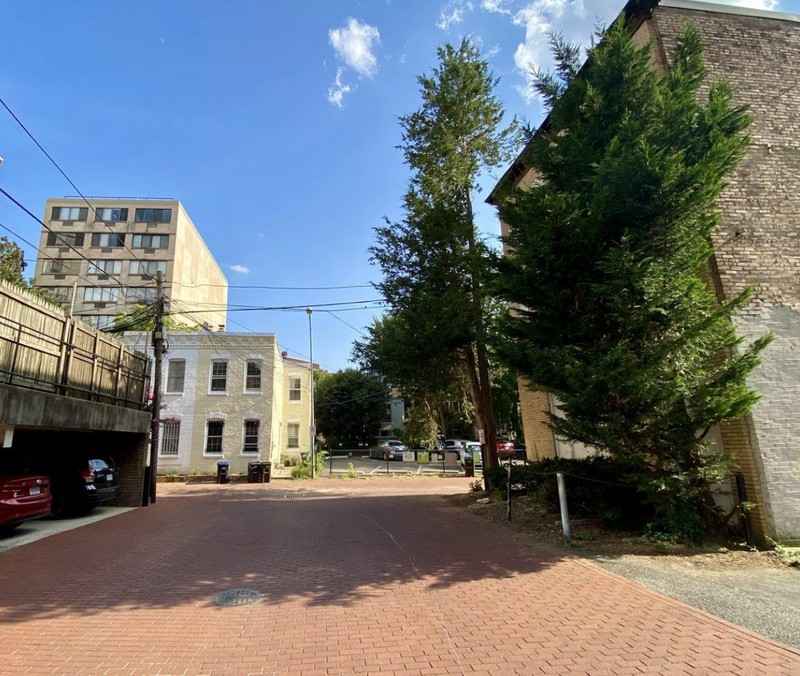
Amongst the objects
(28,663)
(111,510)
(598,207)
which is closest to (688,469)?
(598,207)

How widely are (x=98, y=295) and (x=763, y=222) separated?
168 feet

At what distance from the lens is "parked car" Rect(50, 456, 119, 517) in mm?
10891

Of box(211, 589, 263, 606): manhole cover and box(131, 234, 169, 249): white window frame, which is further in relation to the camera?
box(131, 234, 169, 249): white window frame

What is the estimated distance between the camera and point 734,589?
17.6 ft

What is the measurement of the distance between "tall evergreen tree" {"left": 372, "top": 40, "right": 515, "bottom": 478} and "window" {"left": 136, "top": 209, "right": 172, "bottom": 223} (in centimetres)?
3711

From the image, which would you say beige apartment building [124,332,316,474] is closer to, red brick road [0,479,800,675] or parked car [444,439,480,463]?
parked car [444,439,480,463]

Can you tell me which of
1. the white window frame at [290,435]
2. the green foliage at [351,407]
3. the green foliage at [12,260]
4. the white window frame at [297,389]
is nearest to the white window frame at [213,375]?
the white window frame at [297,389]

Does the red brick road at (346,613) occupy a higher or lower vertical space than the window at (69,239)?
lower

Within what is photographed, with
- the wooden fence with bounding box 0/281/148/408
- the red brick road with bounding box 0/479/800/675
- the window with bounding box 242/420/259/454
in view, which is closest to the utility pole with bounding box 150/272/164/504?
the wooden fence with bounding box 0/281/148/408

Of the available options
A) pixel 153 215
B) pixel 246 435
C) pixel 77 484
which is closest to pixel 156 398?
pixel 77 484

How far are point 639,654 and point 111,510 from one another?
44.6 feet

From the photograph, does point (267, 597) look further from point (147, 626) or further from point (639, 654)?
point (639, 654)

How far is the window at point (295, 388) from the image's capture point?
30.3 metres

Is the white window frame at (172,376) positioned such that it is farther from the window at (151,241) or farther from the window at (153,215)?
the window at (153,215)
